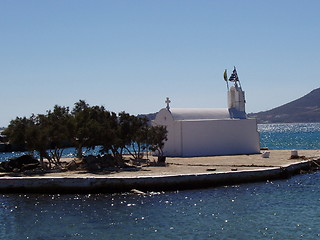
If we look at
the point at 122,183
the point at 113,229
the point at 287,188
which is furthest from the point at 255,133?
the point at 113,229

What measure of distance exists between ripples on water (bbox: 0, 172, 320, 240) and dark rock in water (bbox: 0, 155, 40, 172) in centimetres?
496

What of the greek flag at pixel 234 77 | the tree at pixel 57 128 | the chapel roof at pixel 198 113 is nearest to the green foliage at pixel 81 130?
the tree at pixel 57 128

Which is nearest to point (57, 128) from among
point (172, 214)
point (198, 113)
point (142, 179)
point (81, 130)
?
point (81, 130)

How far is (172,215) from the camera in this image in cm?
1962

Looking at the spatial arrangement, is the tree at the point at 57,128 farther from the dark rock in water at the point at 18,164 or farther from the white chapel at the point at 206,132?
the white chapel at the point at 206,132

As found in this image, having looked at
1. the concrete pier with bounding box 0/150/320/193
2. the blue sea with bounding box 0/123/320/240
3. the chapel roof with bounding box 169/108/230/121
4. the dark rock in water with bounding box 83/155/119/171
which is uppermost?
the chapel roof with bounding box 169/108/230/121

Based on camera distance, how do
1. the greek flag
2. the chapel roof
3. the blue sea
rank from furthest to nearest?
the greek flag → the chapel roof → the blue sea

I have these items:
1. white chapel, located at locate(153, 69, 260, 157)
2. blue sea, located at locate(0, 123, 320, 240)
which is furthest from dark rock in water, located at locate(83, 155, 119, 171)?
white chapel, located at locate(153, 69, 260, 157)

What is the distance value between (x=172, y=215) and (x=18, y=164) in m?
14.4

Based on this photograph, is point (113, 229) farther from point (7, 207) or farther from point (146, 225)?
point (7, 207)

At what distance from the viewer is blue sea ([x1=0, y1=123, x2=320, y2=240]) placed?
17000 millimetres

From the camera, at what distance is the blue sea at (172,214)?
1700 cm

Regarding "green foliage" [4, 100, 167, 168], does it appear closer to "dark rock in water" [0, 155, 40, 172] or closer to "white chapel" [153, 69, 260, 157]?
"dark rock in water" [0, 155, 40, 172]

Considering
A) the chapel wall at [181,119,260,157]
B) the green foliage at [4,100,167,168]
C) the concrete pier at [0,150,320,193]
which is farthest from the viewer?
the chapel wall at [181,119,260,157]
